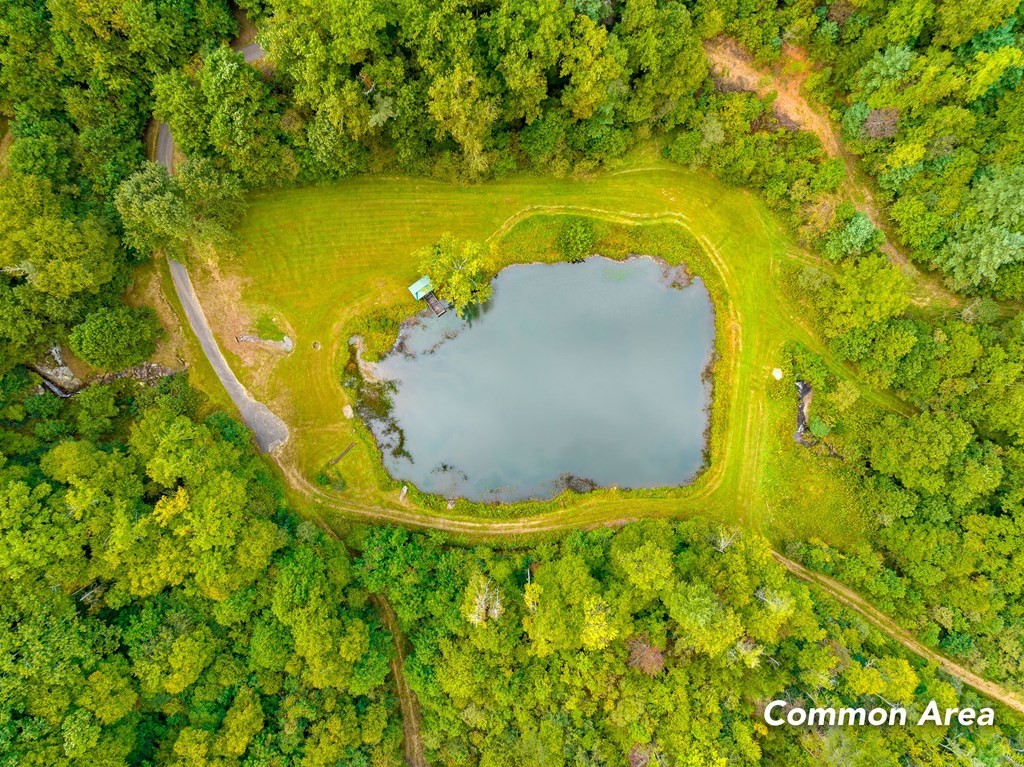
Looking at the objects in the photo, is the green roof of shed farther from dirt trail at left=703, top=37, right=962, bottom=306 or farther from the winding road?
dirt trail at left=703, top=37, right=962, bottom=306

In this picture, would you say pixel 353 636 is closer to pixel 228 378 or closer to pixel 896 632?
pixel 228 378

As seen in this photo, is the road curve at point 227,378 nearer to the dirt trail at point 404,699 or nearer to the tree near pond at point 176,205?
the tree near pond at point 176,205

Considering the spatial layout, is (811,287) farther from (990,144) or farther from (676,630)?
(676,630)

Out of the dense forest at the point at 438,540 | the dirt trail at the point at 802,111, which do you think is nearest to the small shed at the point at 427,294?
the dense forest at the point at 438,540

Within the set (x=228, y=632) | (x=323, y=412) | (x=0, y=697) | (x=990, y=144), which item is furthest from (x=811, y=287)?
(x=0, y=697)

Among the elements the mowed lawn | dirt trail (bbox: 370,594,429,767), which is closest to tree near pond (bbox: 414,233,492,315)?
the mowed lawn

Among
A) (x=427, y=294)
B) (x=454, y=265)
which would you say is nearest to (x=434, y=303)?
(x=427, y=294)
